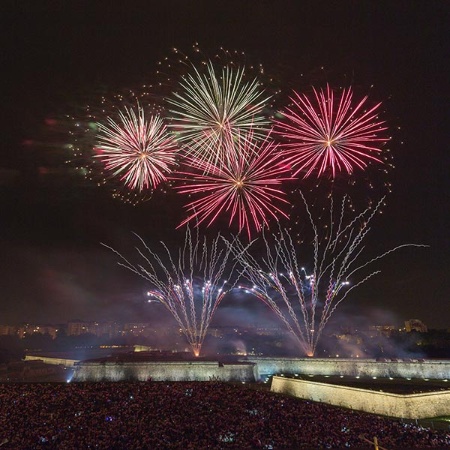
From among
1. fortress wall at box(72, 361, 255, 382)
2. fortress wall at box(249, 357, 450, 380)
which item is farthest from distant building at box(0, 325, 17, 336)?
fortress wall at box(249, 357, 450, 380)

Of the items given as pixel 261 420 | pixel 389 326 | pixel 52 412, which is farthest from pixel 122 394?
pixel 389 326

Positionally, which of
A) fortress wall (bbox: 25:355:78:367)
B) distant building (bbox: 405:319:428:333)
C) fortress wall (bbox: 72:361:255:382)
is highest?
distant building (bbox: 405:319:428:333)

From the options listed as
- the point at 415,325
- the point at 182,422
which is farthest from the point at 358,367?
the point at 415,325

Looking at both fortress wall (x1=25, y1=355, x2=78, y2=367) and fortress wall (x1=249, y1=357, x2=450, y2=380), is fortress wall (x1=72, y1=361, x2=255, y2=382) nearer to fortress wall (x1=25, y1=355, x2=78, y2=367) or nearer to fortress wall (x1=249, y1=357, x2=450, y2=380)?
fortress wall (x1=249, y1=357, x2=450, y2=380)

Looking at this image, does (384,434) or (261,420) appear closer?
(384,434)

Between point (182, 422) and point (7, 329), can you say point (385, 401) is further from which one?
point (7, 329)

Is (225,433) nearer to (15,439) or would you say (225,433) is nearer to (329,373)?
(15,439)
